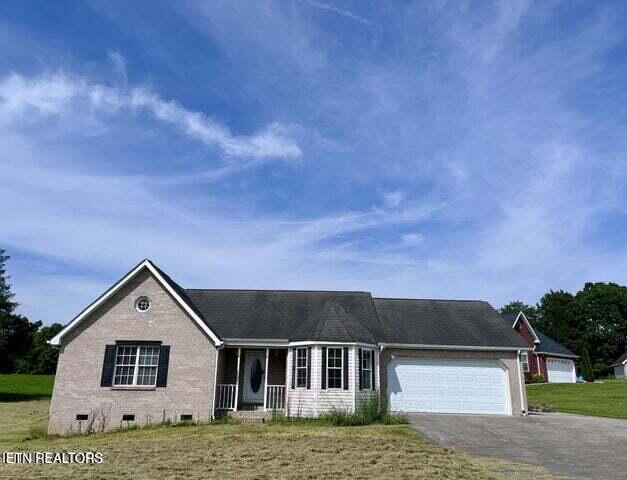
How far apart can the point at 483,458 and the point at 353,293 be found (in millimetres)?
14465

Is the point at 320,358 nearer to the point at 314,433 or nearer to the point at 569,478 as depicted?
the point at 314,433

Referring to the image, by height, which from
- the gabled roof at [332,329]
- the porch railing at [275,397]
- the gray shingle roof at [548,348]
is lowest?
the porch railing at [275,397]

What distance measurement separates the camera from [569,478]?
936cm

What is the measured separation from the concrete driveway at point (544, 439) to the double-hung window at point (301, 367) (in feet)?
15.1

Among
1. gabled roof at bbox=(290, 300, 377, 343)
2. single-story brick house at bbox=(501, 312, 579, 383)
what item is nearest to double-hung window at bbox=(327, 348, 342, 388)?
gabled roof at bbox=(290, 300, 377, 343)

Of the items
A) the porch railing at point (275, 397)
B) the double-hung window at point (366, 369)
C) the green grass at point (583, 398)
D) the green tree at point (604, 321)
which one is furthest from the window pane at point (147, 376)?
the green tree at point (604, 321)

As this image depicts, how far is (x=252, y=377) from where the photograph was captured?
21.5 meters

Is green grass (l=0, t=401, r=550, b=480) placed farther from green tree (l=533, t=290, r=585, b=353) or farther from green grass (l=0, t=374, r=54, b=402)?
green tree (l=533, t=290, r=585, b=353)

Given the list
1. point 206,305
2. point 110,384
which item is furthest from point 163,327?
point 206,305

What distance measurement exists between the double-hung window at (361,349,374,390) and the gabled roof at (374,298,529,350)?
5.69ft

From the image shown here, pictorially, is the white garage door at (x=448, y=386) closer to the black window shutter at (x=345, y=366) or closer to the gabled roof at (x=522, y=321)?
the black window shutter at (x=345, y=366)

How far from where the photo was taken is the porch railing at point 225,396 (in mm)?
19469

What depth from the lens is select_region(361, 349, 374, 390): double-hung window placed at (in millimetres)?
19502

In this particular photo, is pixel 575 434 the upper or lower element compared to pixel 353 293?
lower
